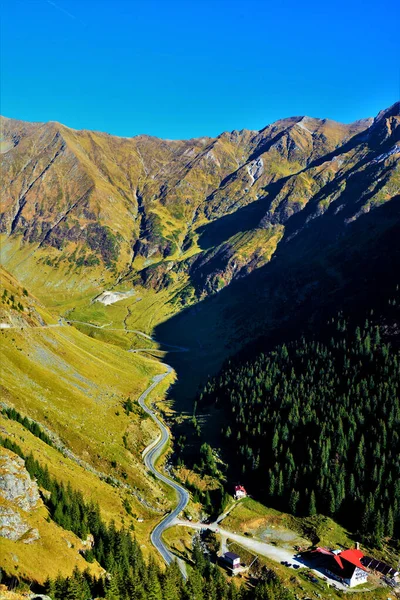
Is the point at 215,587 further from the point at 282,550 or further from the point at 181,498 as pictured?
the point at 181,498

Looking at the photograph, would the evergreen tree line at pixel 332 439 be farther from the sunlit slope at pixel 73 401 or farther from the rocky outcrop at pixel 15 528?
the rocky outcrop at pixel 15 528

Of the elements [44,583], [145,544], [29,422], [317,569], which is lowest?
[317,569]

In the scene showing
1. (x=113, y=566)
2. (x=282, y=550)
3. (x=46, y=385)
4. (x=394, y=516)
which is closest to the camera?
(x=113, y=566)

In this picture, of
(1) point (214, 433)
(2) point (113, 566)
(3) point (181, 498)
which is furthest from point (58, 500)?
(1) point (214, 433)

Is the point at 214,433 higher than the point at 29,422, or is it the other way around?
the point at 29,422

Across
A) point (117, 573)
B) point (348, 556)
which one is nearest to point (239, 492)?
point (348, 556)

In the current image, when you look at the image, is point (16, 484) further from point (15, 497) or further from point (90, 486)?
point (90, 486)
